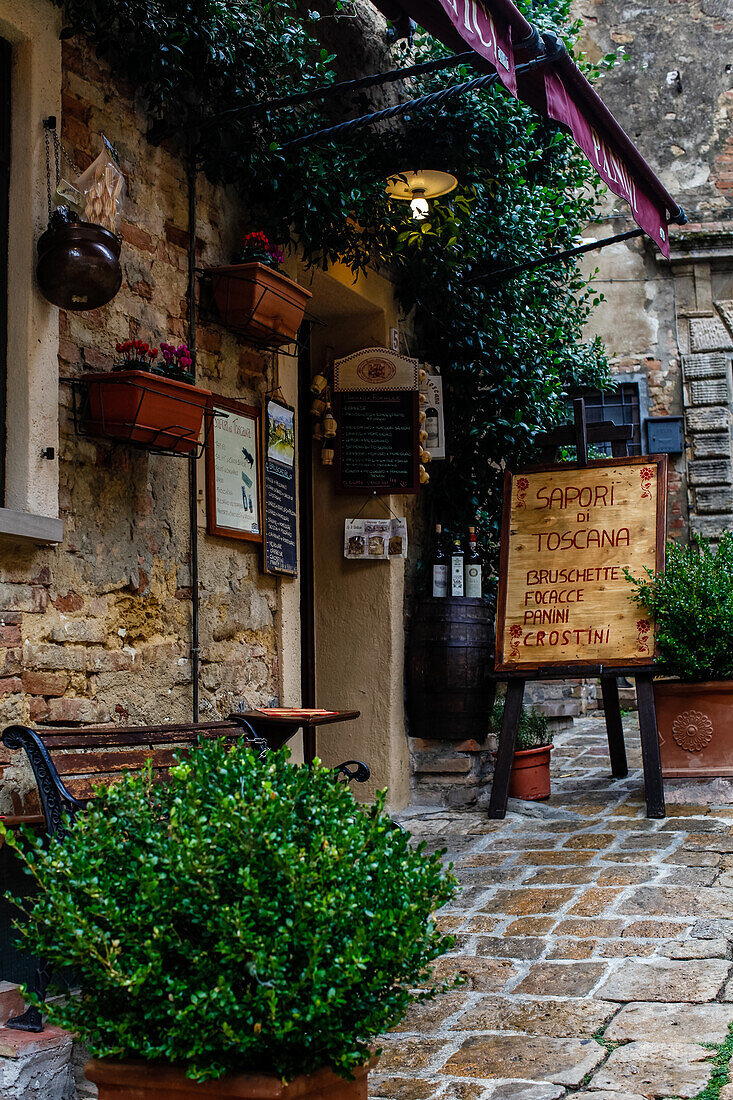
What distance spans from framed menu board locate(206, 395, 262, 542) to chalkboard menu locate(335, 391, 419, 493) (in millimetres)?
1233

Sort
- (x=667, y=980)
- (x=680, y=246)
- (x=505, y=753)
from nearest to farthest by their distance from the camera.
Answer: (x=667, y=980)
(x=505, y=753)
(x=680, y=246)

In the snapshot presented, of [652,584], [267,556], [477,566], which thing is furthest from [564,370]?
[267,556]

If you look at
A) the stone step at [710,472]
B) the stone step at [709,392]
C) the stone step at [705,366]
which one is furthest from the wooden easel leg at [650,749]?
the stone step at [705,366]

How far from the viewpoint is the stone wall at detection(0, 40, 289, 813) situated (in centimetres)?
351

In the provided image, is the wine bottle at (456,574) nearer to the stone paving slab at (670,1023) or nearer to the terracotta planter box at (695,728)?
the terracotta planter box at (695,728)

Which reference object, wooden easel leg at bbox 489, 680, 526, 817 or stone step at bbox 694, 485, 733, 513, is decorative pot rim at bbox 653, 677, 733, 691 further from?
stone step at bbox 694, 485, 733, 513

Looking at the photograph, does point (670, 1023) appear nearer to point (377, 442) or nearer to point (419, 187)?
point (377, 442)

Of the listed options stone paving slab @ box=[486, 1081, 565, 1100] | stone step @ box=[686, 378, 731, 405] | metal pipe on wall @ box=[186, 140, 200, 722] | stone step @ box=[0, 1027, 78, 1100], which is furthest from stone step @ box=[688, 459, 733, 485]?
stone step @ box=[0, 1027, 78, 1100]

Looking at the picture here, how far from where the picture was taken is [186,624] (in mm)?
4289

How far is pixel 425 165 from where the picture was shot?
5430 millimetres

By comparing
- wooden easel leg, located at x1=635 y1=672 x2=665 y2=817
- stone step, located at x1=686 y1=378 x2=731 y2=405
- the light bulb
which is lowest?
wooden easel leg, located at x1=635 y1=672 x2=665 y2=817

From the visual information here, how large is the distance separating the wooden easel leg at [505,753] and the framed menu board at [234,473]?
5.73 ft

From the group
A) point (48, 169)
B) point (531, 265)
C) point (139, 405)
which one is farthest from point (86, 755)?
point (531, 265)

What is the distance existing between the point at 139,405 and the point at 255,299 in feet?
3.43
